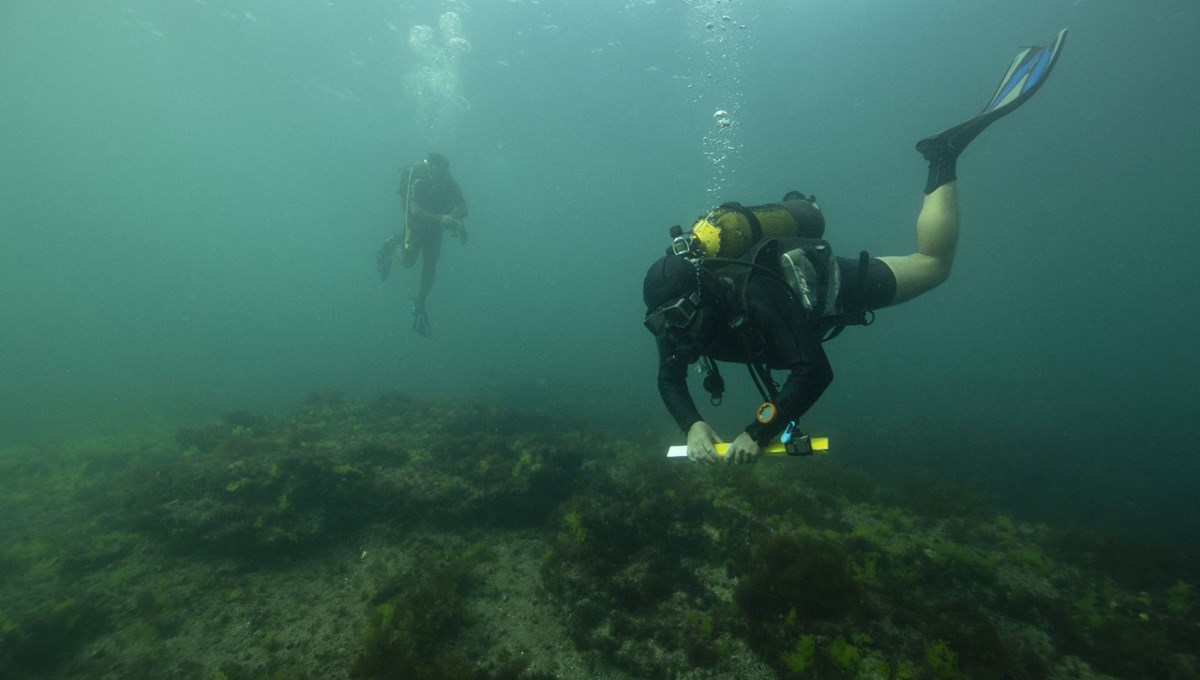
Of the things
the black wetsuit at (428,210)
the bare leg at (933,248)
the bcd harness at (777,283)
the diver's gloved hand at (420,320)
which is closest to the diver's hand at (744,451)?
the bcd harness at (777,283)

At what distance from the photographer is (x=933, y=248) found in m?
4.93

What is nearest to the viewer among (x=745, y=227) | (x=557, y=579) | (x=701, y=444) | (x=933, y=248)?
(x=701, y=444)

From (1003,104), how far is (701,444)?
4887 millimetres

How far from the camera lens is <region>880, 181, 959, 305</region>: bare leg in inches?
188

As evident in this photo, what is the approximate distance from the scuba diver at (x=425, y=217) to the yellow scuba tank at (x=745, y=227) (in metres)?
12.4

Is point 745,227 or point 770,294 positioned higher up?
point 745,227

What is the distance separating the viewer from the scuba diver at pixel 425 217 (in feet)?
51.2

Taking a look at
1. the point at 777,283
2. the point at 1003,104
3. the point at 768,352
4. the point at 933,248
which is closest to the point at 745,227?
the point at 777,283

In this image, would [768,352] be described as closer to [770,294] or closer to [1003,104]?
[770,294]

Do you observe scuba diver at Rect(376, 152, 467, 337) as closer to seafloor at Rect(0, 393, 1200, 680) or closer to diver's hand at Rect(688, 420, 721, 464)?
seafloor at Rect(0, 393, 1200, 680)

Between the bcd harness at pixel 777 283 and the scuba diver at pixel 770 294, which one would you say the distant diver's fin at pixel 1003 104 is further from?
the bcd harness at pixel 777 283

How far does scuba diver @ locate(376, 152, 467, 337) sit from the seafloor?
805 cm

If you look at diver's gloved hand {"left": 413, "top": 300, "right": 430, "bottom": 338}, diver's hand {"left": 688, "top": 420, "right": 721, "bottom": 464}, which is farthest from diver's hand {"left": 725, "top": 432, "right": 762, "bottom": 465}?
diver's gloved hand {"left": 413, "top": 300, "right": 430, "bottom": 338}

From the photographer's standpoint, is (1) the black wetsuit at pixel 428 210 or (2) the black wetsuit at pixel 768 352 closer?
(2) the black wetsuit at pixel 768 352
